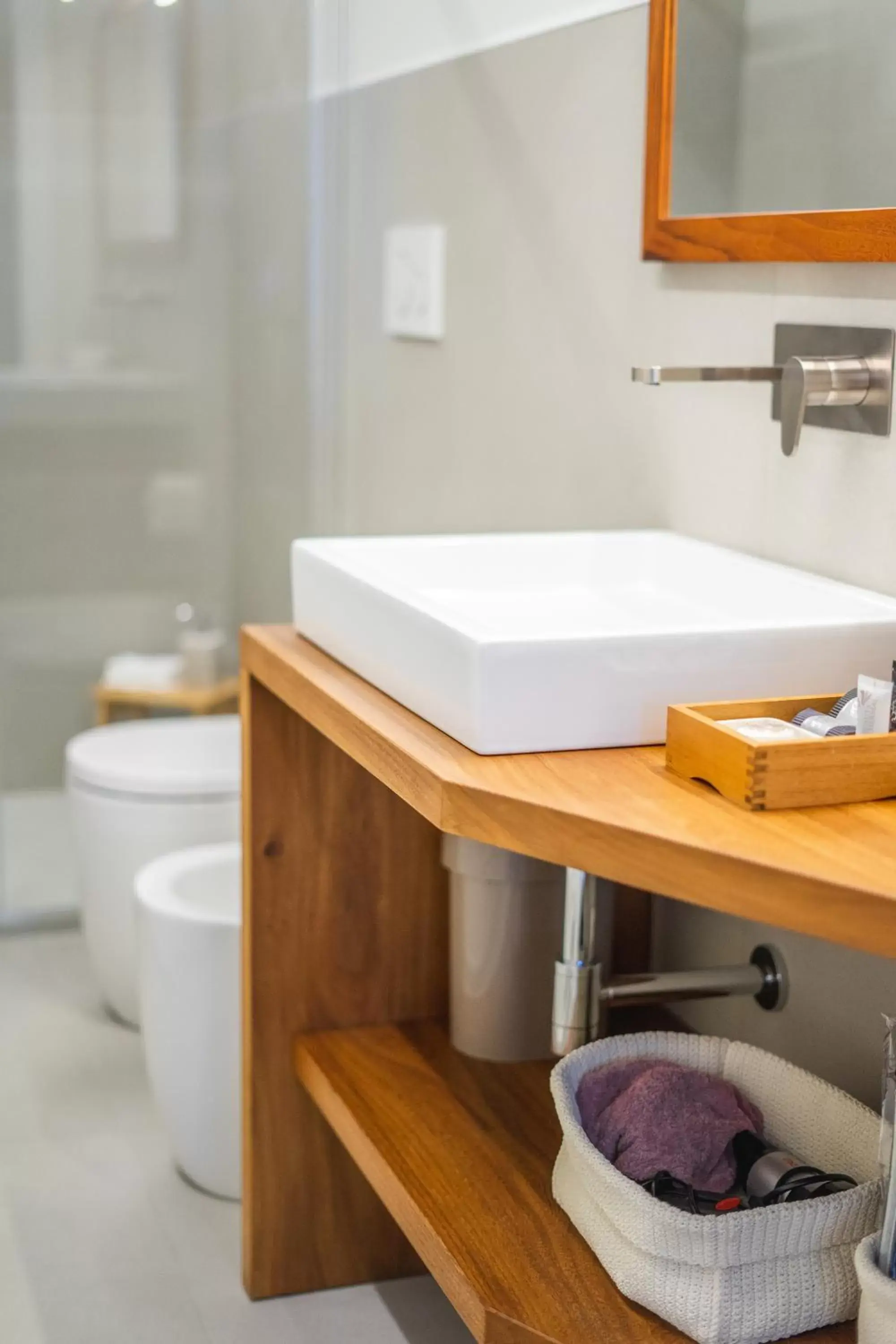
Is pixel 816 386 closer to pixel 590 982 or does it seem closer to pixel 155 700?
pixel 590 982

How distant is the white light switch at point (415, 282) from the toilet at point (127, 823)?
0.70 metres

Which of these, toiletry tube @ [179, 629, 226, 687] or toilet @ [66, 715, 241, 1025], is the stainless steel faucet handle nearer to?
toilet @ [66, 715, 241, 1025]

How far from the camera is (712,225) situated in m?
1.56

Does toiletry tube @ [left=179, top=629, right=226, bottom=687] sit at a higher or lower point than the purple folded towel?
higher

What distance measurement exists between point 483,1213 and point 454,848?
0.41 meters

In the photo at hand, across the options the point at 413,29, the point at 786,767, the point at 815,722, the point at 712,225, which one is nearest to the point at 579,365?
the point at 712,225

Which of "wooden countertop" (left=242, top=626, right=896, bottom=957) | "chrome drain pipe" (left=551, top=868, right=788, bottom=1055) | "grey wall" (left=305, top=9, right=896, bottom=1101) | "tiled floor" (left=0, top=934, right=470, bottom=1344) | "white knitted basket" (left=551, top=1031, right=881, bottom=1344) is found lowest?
"tiled floor" (left=0, top=934, right=470, bottom=1344)

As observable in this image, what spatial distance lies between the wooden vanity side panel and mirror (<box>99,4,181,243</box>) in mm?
1272

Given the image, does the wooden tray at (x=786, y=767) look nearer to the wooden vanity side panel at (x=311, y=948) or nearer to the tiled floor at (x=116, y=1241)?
the wooden vanity side panel at (x=311, y=948)

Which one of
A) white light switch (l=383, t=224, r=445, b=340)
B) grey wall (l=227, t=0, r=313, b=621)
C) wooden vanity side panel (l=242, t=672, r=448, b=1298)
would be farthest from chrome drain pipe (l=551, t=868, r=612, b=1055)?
grey wall (l=227, t=0, r=313, b=621)

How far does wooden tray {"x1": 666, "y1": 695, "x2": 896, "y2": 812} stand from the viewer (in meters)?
1.03

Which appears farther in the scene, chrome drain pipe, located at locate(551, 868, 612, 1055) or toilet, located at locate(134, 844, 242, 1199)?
toilet, located at locate(134, 844, 242, 1199)

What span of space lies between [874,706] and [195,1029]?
43.0 inches

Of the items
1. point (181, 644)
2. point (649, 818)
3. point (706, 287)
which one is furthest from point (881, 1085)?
point (181, 644)
